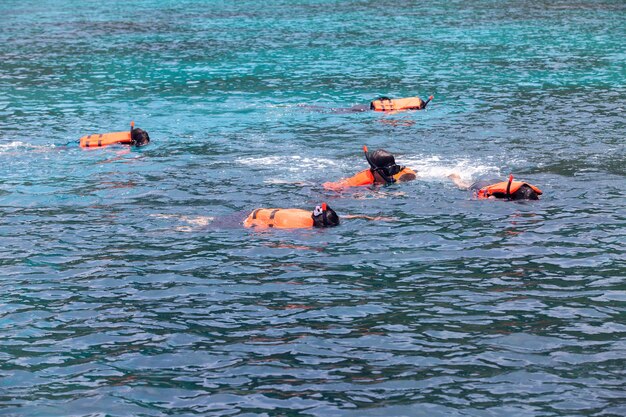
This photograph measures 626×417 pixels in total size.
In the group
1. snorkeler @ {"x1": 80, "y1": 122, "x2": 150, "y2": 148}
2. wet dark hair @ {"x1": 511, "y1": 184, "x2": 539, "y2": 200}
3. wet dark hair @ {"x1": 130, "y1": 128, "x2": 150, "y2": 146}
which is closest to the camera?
wet dark hair @ {"x1": 511, "y1": 184, "x2": 539, "y2": 200}

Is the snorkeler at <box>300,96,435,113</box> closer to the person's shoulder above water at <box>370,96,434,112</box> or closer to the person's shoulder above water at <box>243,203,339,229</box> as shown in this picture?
the person's shoulder above water at <box>370,96,434,112</box>

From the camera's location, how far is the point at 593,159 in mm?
20859

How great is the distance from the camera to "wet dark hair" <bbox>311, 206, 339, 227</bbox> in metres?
16.0

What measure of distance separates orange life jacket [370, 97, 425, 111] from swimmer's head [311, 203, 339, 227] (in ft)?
38.8

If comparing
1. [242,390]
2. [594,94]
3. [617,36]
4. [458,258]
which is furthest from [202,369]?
[617,36]

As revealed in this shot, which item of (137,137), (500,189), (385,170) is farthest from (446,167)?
(137,137)

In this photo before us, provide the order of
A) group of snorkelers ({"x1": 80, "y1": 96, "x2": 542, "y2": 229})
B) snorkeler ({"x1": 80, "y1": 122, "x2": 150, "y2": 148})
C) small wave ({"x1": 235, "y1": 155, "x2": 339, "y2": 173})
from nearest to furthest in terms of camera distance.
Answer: group of snorkelers ({"x1": 80, "y1": 96, "x2": 542, "y2": 229})
small wave ({"x1": 235, "y1": 155, "x2": 339, "y2": 173})
snorkeler ({"x1": 80, "y1": 122, "x2": 150, "y2": 148})

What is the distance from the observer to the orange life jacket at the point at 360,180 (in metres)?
18.9

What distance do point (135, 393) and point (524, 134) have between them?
1572 cm

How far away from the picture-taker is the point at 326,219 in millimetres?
16078

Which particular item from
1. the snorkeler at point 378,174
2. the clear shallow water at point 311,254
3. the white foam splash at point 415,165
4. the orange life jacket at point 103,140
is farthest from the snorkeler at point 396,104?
the snorkeler at point 378,174

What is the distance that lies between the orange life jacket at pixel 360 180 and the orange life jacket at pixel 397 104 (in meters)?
8.58

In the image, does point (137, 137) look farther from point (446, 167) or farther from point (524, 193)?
point (524, 193)

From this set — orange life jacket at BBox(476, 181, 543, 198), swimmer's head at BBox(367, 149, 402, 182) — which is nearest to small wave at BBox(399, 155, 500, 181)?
swimmer's head at BBox(367, 149, 402, 182)
